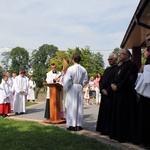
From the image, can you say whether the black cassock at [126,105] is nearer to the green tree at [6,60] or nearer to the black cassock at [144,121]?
the black cassock at [144,121]

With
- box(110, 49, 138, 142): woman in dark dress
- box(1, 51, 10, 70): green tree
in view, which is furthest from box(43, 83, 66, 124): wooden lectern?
box(1, 51, 10, 70): green tree

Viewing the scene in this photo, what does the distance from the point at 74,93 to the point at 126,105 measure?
2059 mm

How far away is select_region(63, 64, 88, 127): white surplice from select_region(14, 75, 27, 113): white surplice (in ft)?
16.7

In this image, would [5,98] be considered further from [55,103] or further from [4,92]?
[55,103]

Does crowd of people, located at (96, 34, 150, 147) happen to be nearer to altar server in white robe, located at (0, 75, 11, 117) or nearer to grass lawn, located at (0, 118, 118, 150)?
grass lawn, located at (0, 118, 118, 150)

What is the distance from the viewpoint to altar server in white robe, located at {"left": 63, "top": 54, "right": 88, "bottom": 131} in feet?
27.1

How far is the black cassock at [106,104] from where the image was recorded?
24.3 feet

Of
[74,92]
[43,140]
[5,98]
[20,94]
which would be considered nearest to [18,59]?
[20,94]

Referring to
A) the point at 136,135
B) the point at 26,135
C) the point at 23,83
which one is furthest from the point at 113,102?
the point at 23,83

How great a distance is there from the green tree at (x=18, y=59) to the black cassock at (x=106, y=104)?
103 metres

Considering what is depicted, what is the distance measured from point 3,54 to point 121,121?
341 ft

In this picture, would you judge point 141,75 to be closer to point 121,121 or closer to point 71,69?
point 121,121

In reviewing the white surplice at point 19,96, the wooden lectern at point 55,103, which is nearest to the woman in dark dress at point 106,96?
the wooden lectern at point 55,103

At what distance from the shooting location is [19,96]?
13.3 metres
